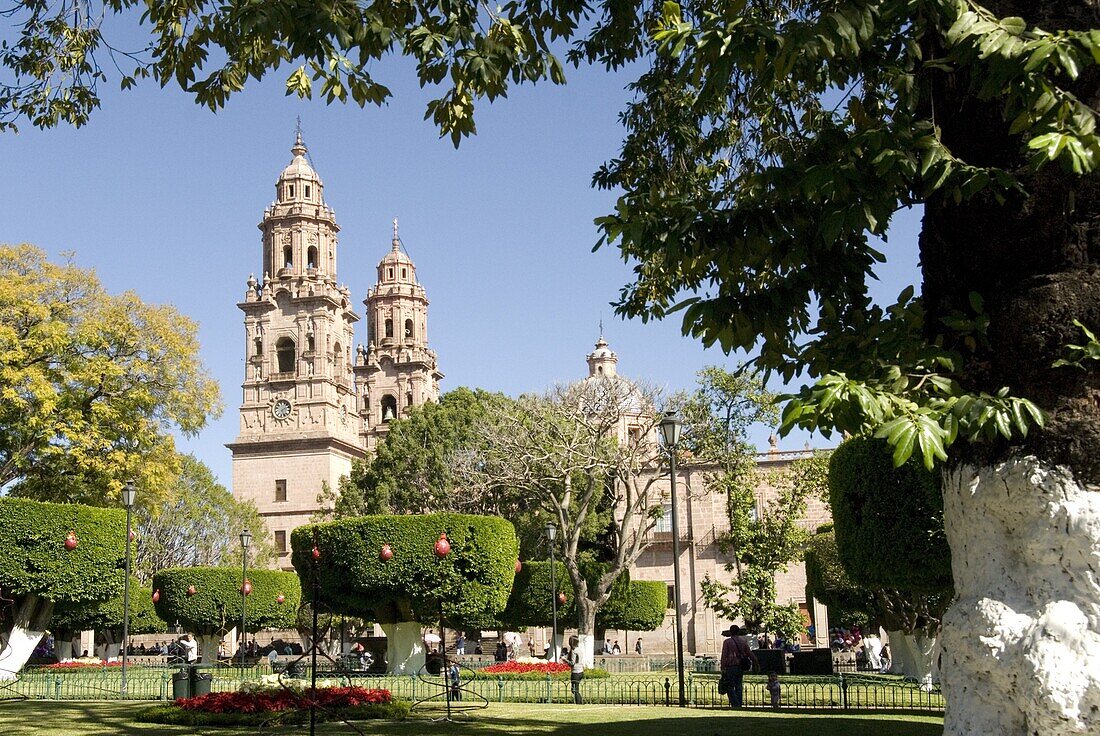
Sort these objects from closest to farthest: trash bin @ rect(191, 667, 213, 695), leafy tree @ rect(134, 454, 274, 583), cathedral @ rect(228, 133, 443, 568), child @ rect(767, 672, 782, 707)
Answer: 1. child @ rect(767, 672, 782, 707)
2. trash bin @ rect(191, 667, 213, 695)
3. leafy tree @ rect(134, 454, 274, 583)
4. cathedral @ rect(228, 133, 443, 568)

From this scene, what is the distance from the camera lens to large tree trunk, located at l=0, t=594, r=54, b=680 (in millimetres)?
28484

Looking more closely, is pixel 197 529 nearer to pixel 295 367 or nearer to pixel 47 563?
pixel 295 367

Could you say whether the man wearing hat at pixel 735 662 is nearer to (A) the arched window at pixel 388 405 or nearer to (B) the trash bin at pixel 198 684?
(B) the trash bin at pixel 198 684

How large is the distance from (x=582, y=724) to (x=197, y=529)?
138ft

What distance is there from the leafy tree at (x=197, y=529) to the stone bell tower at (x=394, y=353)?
15695 millimetres

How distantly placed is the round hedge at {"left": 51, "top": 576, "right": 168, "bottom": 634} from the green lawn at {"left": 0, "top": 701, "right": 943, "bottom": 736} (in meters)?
12.7

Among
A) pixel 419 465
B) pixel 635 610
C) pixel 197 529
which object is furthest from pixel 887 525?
pixel 197 529

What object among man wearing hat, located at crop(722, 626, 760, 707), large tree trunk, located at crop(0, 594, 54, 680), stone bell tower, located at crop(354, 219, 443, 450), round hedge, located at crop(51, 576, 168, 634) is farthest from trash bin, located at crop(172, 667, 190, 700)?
stone bell tower, located at crop(354, 219, 443, 450)

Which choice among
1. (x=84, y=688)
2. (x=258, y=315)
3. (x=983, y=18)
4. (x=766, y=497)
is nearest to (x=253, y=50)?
(x=983, y=18)

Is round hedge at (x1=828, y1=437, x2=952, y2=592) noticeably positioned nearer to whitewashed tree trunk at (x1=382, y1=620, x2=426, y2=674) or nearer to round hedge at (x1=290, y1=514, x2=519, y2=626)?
round hedge at (x1=290, y1=514, x2=519, y2=626)

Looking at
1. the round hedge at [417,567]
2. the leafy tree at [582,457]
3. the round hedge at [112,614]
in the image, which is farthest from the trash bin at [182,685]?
the leafy tree at [582,457]

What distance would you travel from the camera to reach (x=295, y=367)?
2409 inches

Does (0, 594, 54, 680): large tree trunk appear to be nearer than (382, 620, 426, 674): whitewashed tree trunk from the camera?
Yes

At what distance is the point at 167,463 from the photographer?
1331 inches
